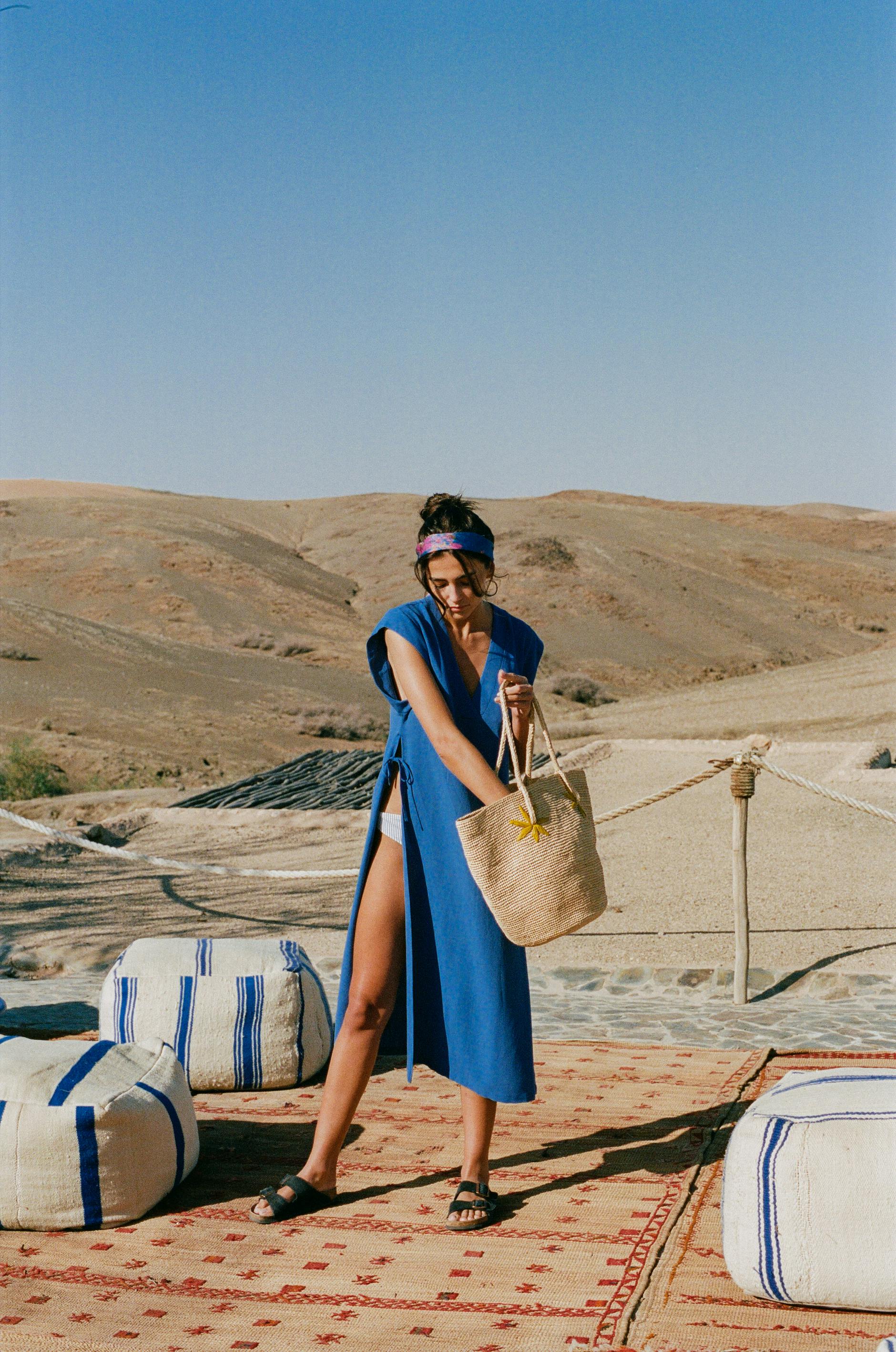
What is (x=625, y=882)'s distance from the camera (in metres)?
8.66

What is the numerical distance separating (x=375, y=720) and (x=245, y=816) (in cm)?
1229

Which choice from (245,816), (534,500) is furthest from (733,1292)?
(534,500)

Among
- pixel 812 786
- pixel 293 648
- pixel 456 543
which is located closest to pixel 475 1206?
pixel 456 543

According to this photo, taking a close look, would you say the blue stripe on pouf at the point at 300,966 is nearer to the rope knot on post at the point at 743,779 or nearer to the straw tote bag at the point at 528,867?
the straw tote bag at the point at 528,867

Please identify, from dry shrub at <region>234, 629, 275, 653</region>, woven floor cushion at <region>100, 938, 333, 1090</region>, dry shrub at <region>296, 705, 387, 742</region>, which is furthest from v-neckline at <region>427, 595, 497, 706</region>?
dry shrub at <region>234, 629, 275, 653</region>

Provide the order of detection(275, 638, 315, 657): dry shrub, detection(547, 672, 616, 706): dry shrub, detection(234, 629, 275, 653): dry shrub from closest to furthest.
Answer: detection(547, 672, 616, 706): dry shrub < detection(275, 638, 315, 657): dry shrub < detection(234, 629, 275, 653): dry shrub

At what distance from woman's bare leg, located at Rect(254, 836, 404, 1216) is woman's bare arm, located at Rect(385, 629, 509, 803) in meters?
0.33

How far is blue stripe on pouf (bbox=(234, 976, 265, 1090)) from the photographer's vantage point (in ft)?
13.7

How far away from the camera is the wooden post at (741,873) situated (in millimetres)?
5719

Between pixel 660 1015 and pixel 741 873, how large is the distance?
2.50 ft

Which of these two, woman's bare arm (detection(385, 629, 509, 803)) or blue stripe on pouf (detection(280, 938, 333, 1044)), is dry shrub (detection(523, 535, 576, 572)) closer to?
blue stripe on pouf (detection(280, 938, 333, 1044))

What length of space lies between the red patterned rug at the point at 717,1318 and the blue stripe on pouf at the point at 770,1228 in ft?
0.15

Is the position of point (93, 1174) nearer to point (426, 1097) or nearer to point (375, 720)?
point (426, 1097)

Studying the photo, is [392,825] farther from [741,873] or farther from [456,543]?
[741,873]
